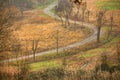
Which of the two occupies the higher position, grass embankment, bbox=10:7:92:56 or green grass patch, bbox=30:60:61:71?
green grass patch, bbox=30:60:61:71

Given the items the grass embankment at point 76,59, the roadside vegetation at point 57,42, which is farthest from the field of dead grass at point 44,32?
the grass embankment at point 76,59

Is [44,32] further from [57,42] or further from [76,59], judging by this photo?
[76,59]

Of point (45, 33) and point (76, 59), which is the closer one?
point (76, 59)

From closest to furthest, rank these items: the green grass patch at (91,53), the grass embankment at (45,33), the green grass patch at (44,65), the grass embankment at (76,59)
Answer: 1. the green grass patch at (44,65)
2. the grass embankment at (76,59)
3. the green grass patch at (91,53)
4. the grass embankment at (45,33)

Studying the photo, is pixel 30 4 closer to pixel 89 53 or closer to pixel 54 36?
pixel 54 36

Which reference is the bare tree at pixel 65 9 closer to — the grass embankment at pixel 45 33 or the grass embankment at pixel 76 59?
the grass embankment at pixel 45 33

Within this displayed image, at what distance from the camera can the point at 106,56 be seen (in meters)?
59.3

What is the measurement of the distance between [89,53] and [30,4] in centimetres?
6434

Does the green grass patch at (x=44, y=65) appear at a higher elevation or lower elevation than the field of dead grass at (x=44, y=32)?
higher

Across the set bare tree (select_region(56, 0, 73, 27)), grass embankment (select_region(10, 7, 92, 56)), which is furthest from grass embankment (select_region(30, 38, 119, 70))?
bare tree (select_region(56, 0, 73, 27))

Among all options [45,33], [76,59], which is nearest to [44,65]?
[76,59]

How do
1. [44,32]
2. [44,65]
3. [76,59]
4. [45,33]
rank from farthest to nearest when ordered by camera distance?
[44,32] < [45,33] < [76,59] < [44,65]

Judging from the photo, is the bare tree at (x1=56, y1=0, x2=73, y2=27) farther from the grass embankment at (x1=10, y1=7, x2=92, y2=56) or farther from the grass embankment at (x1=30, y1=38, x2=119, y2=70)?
the grass embankment at (x1=30, y1=38, x2=119, y2=70)

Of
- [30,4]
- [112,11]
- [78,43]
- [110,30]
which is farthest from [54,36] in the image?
[30,4]
